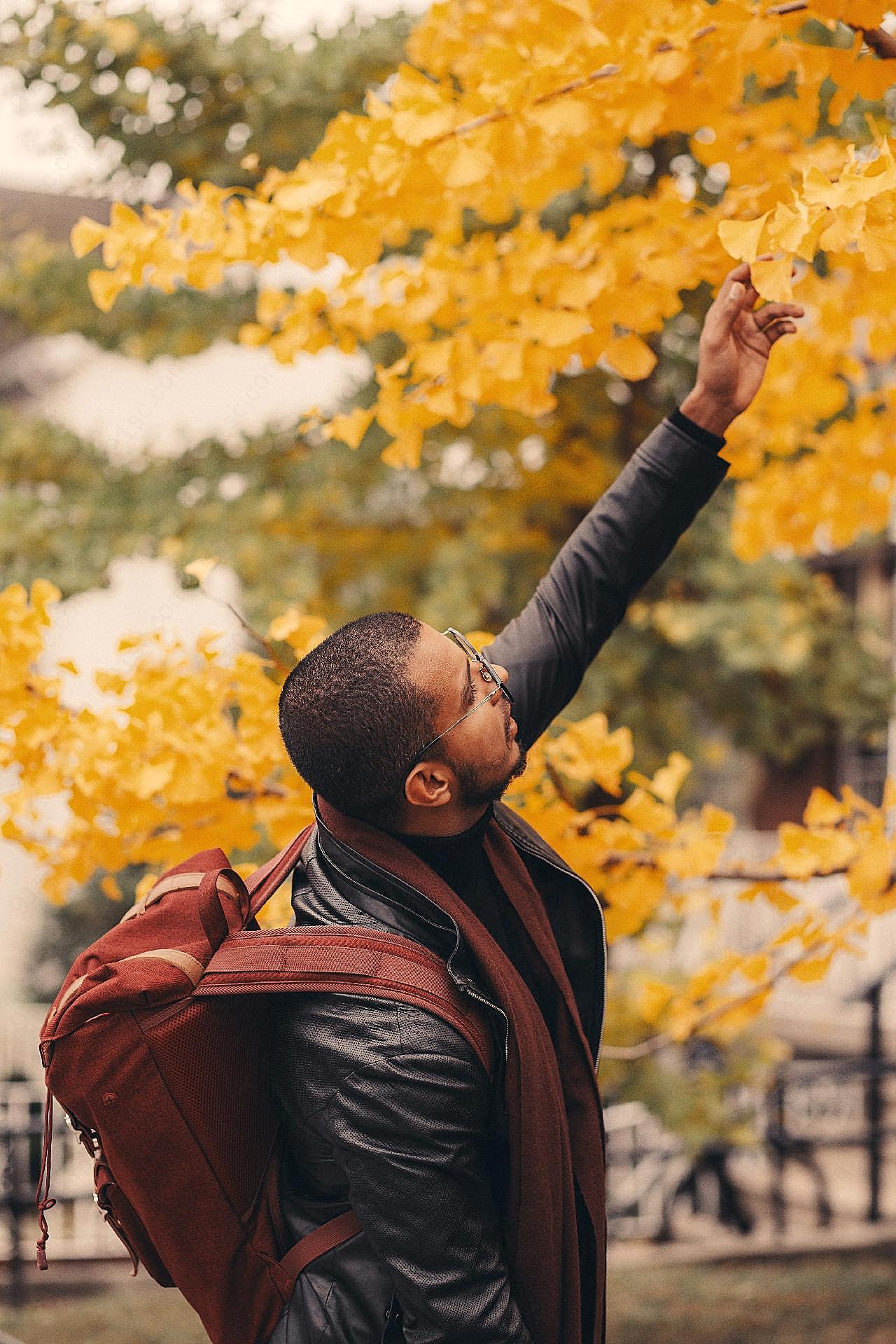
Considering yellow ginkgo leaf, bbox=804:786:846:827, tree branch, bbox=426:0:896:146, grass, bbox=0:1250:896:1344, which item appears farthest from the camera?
grass, bbox=0:1250:896:1344

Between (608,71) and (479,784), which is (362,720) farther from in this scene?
(608,71)

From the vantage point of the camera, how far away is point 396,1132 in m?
1.37

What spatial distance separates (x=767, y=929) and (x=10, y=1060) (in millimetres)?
5512

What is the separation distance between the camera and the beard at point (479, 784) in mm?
1561

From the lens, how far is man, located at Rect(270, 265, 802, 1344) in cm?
138

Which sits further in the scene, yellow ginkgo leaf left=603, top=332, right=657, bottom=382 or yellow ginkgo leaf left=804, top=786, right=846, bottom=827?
yellow ginkgo leaf left=804, top=786, right=846, bottom=827

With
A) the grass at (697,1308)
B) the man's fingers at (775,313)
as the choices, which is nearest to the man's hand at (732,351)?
the man's fingers at (775,313)

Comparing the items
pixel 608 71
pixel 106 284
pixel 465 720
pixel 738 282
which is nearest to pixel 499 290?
pixel 608 71

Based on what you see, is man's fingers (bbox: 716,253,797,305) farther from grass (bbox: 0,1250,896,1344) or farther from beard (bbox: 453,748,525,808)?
grass (bbox: 0,1250,896,1344)

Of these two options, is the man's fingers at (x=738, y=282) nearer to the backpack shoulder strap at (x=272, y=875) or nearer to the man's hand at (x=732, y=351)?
the man's hand at (x=732, y=351)

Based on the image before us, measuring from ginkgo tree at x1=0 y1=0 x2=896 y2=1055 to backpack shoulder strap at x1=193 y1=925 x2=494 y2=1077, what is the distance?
72 cm

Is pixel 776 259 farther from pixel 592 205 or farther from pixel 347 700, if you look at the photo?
pixel 592 205

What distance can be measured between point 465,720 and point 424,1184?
54 cm

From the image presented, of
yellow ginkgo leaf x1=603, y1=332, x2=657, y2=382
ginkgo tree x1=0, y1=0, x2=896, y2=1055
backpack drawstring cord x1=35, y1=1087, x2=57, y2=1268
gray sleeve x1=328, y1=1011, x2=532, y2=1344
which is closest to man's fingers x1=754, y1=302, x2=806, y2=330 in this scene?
ginkgo tree x1=0, y1=0, x2=896, y2=1055
